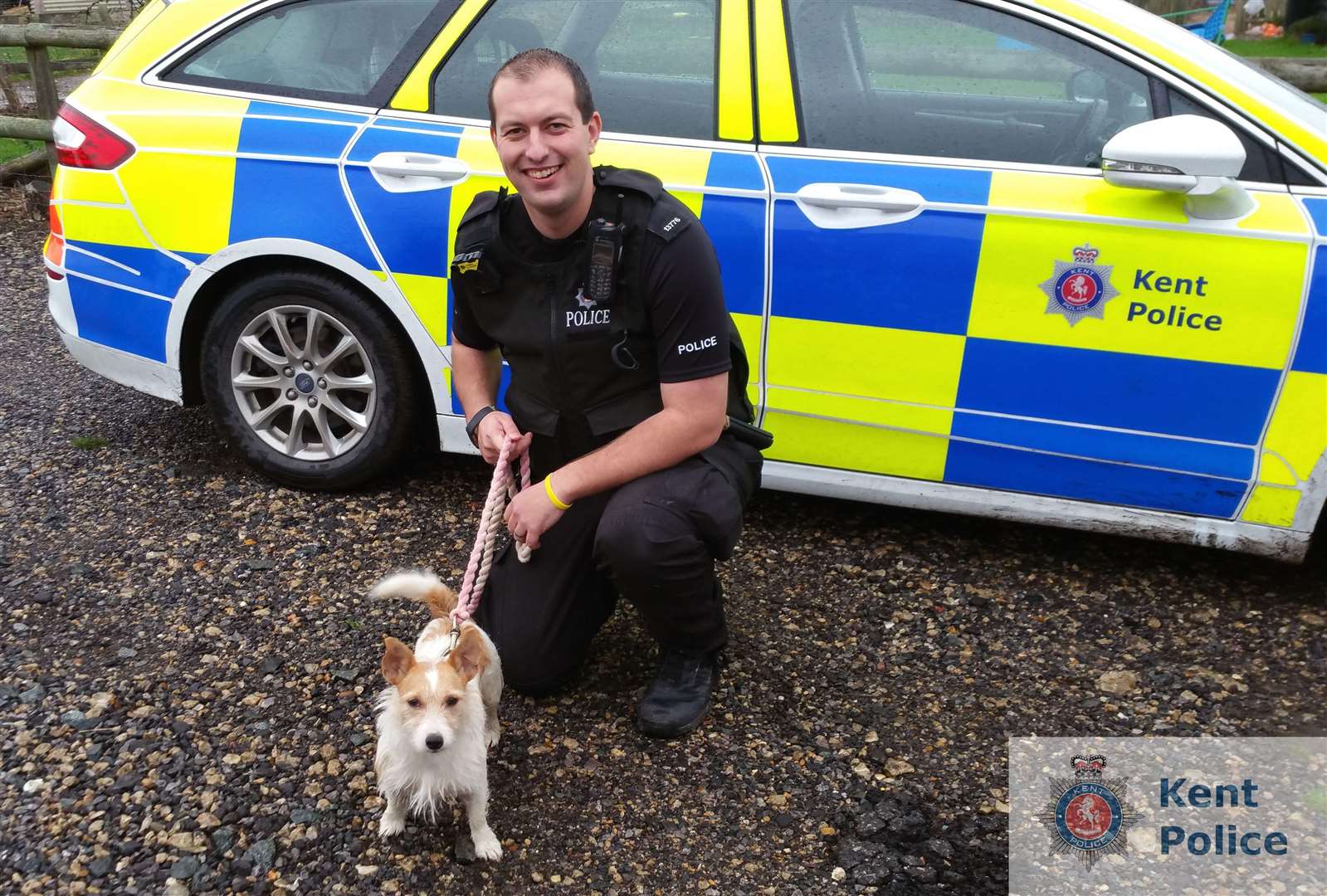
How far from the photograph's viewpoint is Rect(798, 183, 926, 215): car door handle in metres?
2.80

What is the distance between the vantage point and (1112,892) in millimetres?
2104

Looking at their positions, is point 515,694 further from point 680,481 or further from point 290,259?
point 290,259

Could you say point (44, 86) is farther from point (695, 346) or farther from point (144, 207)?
point (695, 346)

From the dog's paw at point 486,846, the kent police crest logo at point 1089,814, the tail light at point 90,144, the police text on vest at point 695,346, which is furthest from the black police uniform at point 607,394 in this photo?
the tail light at point 90,144

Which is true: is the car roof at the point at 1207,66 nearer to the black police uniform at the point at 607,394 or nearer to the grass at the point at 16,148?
the black police uniform at the point at 607,394

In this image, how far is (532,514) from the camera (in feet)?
7.63

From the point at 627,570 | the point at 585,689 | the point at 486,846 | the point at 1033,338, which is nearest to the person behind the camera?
the point at 486,846

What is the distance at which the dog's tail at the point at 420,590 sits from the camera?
2.24 m

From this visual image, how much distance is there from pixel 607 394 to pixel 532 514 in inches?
12.3

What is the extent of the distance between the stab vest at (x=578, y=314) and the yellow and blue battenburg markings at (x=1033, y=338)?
518 millimetres

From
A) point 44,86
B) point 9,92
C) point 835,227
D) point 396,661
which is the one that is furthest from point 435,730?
point 9,92

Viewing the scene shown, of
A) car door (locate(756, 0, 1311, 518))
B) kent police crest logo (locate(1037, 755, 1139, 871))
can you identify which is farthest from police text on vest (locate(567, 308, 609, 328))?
kent police crest logo (locate(1037, 755, 1139, 871))

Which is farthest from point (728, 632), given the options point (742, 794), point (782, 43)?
point (782, 43)

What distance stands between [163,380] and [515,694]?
63.8 inches
